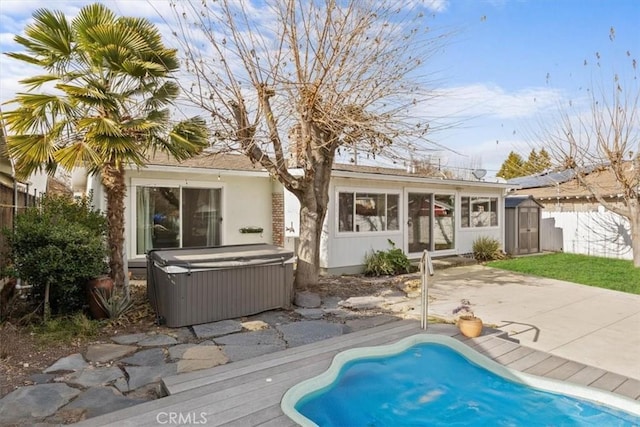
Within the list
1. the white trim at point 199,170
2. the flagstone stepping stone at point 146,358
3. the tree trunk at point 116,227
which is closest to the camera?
the flagstone stepping stone at point 146,358

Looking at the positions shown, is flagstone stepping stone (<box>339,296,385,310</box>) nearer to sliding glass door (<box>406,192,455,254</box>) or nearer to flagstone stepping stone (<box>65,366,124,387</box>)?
flagstone stepping stone (<box>65,366,124,387</box>)

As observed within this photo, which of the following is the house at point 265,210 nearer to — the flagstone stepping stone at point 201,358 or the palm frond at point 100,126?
the palm frond at point 100,126

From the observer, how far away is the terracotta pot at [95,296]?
6.31m

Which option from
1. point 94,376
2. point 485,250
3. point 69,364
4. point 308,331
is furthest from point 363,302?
point 485,250

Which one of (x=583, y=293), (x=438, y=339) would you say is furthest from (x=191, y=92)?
(x=583, y=293)

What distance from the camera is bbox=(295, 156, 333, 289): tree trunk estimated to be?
841 cm

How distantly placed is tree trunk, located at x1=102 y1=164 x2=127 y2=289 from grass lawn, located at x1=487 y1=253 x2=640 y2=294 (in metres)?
10.8

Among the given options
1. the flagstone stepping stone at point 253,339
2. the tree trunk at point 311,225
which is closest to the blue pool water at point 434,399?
the flagstone stepping stone at point 253,339

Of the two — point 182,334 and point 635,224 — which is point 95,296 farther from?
point 635,224

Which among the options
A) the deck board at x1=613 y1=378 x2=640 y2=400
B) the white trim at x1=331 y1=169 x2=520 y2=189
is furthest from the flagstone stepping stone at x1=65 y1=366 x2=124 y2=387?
the white trim at x1=331 y1=169 x2=520 y2=189

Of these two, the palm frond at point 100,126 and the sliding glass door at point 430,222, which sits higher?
the palm frond at point 100,126

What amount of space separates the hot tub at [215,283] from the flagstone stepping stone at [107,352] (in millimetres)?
909

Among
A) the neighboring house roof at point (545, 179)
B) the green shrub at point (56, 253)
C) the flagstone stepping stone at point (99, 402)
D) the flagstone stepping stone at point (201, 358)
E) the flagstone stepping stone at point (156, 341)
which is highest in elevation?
the neighboring house roof at point (545, 179)

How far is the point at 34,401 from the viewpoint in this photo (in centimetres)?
368
